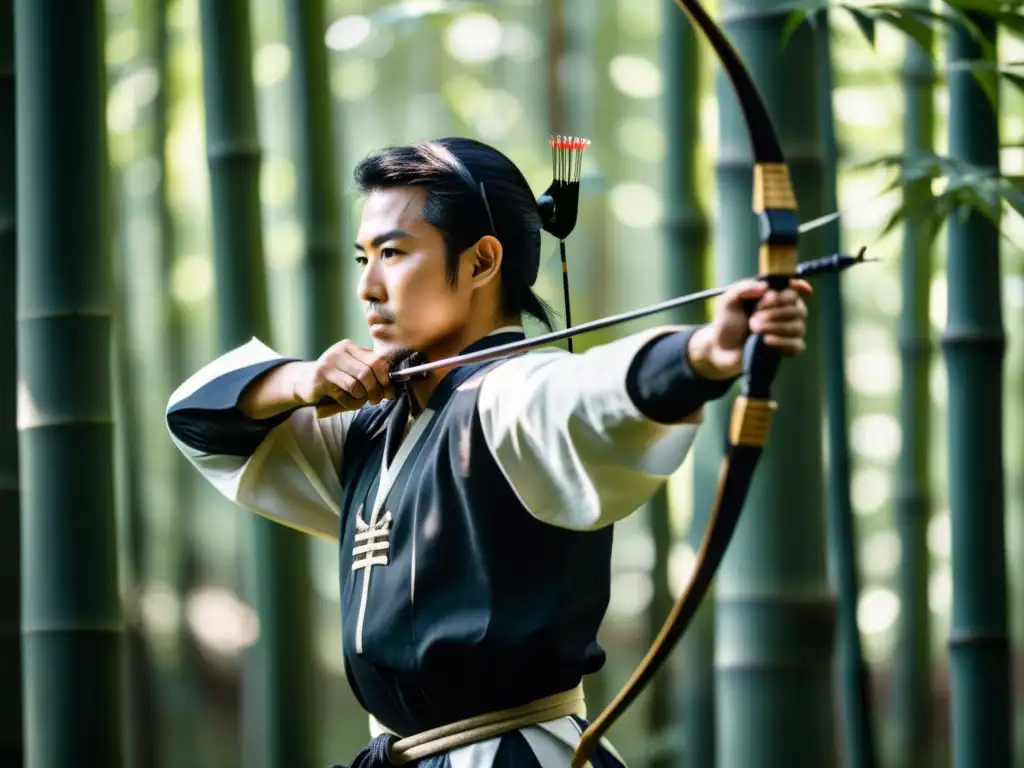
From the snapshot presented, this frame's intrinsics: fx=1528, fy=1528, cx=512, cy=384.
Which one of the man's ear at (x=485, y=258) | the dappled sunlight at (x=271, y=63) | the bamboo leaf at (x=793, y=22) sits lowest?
the man's ear at (x=485, y=258)

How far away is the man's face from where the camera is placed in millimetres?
1698

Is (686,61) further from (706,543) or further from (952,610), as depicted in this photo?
(706,543)

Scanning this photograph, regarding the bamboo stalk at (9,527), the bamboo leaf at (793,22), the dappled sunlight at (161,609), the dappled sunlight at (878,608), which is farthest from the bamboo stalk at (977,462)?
the dappled sunlight at (878,608)

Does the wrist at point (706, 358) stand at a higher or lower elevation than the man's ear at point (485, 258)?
lower

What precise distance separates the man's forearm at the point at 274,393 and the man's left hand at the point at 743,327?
1.92ft

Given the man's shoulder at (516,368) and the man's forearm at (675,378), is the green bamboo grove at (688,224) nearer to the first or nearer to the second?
the man's shoulder at (516,368)

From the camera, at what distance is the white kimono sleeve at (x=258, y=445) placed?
1832mm

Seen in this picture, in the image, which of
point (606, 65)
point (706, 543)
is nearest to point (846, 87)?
point (606, 65)

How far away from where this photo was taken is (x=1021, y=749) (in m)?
7.82

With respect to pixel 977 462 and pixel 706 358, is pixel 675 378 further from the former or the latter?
pixel 977 462

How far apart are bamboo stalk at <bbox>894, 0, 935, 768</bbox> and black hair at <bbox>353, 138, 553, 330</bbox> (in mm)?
2109

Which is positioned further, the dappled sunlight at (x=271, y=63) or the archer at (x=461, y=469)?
the dappled sunlight at (x=271, y=63)

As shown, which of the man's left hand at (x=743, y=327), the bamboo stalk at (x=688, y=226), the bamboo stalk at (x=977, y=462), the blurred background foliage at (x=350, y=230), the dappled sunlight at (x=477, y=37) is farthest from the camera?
the dappled sunlight at (x=477, y=37)

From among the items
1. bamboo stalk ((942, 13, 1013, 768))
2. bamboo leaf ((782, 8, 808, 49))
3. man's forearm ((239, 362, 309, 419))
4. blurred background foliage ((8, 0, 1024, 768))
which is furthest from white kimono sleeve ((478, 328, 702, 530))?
blurred background foliage ((8, 0, 1024, 768))
